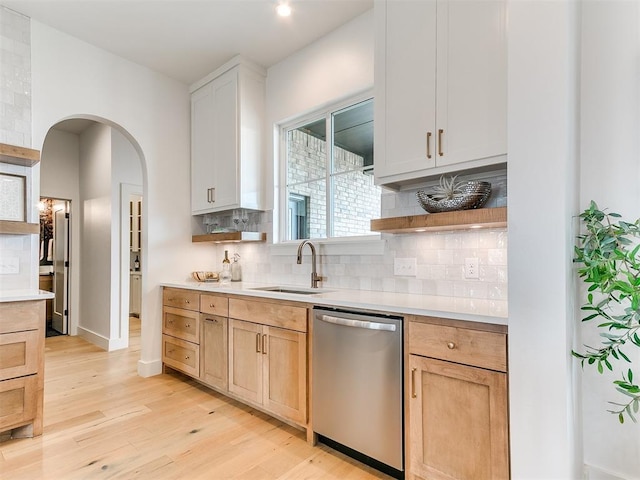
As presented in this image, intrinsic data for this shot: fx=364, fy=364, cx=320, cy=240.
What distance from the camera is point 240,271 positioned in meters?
3.61

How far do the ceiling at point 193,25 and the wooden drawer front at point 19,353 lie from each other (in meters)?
2.33

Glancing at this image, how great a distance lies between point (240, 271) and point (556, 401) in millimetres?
2801

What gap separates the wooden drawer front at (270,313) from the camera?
2.24 meters

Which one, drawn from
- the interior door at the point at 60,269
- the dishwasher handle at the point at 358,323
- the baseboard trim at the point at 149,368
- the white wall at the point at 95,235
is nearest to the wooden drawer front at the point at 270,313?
the dishwasher handle at the point at 358,323

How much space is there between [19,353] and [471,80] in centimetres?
305

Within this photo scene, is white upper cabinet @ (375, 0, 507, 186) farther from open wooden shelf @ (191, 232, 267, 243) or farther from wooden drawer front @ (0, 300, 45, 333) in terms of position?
wooden drawer front @ (0, 300, 45, 333)

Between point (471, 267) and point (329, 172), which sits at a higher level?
point (329, 172)

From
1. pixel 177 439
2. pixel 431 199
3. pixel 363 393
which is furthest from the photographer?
pixel 177 439

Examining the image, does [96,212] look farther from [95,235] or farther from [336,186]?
[336,186]

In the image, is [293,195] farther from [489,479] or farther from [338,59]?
[489,479]

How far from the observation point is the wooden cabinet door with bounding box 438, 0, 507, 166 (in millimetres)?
1781

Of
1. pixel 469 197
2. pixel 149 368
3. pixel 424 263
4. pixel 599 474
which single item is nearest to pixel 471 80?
pixel 469 197

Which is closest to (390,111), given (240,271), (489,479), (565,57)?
(565,57)

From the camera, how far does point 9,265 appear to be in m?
2.64
